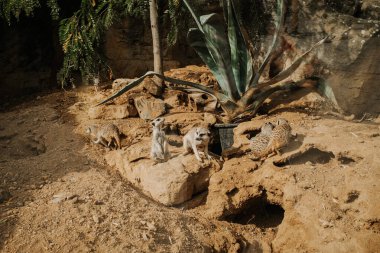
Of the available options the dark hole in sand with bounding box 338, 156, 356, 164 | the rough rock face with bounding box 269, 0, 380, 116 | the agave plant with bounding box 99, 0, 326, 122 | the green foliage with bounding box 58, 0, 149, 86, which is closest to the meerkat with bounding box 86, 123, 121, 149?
the agave plant with bounding box 99, 0, 326, 122

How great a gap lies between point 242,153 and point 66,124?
8.55ft

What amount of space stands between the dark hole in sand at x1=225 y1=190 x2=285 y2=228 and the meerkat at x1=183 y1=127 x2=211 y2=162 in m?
0.68

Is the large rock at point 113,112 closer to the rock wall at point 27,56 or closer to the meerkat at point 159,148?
Result: the meerkat at point 159,148

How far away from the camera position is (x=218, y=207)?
4.18 metres

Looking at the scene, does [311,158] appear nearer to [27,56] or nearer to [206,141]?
[206,141]

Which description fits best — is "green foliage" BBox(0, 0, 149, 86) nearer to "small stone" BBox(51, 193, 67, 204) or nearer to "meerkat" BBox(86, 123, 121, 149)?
"meerkat" BBox(86, 123, 121, 149)

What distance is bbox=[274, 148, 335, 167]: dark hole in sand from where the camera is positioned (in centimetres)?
421

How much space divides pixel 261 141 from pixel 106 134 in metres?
1.88

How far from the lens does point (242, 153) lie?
4.56m

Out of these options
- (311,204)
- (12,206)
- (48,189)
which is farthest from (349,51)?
(12,206)

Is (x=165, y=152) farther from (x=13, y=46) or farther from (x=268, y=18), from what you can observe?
(x=13, y=46)

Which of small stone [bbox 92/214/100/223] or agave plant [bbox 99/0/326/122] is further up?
agave plant [bbox 99/0/326/122]

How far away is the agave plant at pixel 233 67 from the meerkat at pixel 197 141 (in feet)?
2.93

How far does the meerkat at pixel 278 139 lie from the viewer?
13.8 ft
